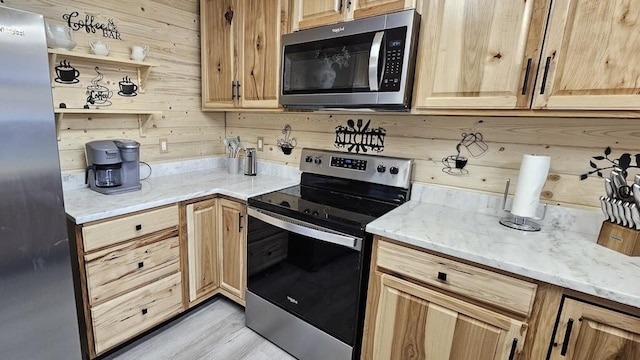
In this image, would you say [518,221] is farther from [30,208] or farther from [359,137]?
[30,208]

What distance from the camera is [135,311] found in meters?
1.68

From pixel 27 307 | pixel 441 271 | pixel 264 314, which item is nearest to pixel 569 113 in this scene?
pixel 441 271

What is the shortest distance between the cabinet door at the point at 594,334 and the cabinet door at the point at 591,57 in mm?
702

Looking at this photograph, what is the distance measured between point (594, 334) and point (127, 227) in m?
2.00

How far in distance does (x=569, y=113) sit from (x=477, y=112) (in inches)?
12.4

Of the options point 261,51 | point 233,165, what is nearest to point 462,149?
point 261,51

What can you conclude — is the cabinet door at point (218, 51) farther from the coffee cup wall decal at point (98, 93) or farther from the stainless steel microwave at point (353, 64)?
the coffee cup wall decal at point (98, 93)

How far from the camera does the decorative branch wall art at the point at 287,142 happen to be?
2275 millimetres

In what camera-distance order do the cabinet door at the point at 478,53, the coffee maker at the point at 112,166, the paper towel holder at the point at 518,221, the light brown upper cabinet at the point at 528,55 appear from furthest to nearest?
the coffee maker at the point at 112,166, the paper towel holder at the point at 518,221, the cabinet door at the point at 478,53, the light brown upper cabinet at the point at 528,55

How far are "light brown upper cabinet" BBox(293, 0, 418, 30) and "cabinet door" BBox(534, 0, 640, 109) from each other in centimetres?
58

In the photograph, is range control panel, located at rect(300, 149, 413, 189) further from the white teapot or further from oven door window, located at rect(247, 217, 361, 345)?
the white teapot

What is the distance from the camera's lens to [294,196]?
6.11ft

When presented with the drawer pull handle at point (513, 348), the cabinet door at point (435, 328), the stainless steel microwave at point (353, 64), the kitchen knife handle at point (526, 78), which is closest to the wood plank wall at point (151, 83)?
the stainless steel microwave at point (353, 64)

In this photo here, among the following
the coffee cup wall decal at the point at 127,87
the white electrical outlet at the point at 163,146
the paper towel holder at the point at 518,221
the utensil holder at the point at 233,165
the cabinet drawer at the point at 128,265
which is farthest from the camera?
the utensil holder at the point at 233,165
